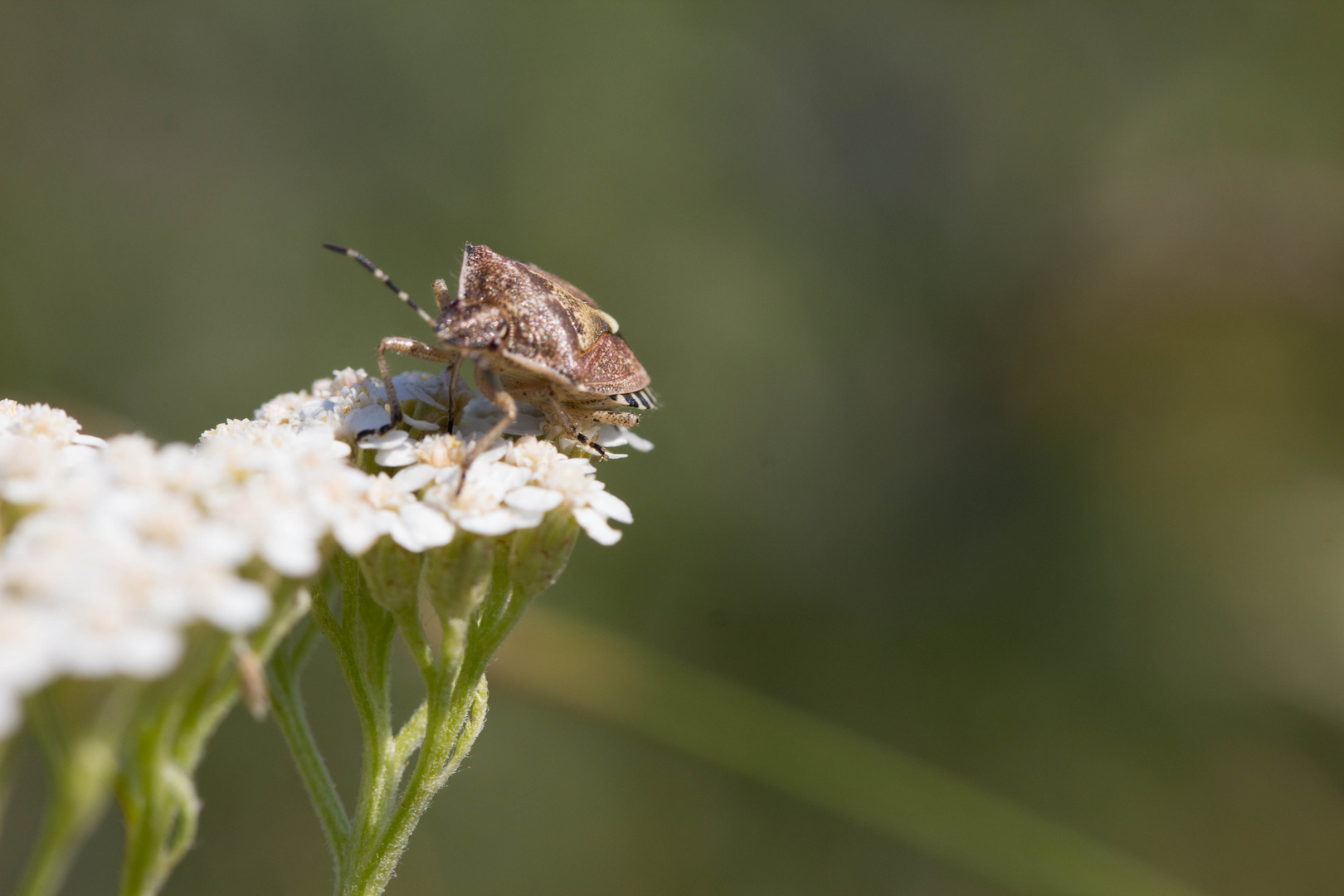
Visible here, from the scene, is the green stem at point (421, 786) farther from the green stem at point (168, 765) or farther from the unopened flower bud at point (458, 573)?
the green stem at point (168, 765)

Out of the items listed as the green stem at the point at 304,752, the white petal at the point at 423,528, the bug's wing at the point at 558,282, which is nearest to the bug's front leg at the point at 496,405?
the white petal at the point at 423,528

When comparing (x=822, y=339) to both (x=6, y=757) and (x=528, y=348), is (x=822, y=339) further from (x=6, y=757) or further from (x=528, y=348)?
(x=6, y=757)

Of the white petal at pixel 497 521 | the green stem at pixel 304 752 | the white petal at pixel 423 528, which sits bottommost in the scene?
the green stem at pixel 304 752

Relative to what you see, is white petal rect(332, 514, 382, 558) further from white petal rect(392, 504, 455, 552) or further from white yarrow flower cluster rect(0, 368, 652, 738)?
white petal rect(392, 504, 455, 552)

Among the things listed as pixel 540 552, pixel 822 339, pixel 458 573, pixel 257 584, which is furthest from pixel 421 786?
pixel 822 339

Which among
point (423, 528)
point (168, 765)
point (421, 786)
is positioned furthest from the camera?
point (421, 786)

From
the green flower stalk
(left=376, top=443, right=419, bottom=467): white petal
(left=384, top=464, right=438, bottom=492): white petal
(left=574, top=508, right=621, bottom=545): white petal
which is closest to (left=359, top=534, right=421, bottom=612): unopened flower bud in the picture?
the green flower stalk

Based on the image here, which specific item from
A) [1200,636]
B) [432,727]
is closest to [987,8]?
[1200,636]
